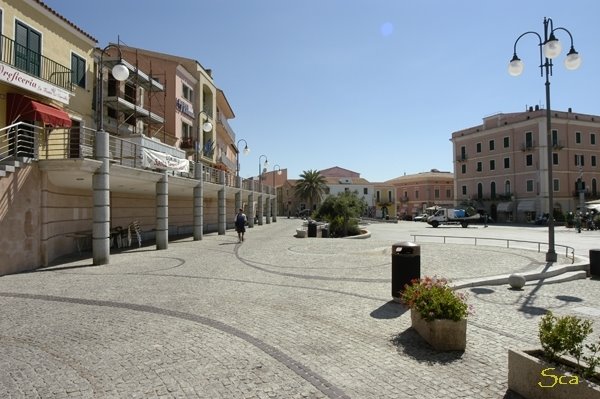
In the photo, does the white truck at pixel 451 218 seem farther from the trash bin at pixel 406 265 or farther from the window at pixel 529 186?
the trash bin at pixel 406 265

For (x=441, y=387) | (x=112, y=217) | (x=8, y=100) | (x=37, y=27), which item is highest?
(x=37, y=27)

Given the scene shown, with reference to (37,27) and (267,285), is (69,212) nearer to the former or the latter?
(37,27)

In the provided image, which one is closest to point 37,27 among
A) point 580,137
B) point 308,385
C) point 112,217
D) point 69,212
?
point 69,212

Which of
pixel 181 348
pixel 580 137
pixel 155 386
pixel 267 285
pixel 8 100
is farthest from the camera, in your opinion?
pixel 580 137

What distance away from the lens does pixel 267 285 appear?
10047 millimetres

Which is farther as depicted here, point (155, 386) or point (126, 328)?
point (126, 328)

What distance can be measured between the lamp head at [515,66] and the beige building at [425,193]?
211ft

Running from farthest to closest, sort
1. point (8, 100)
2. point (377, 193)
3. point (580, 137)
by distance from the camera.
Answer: point (377, 193), point (580, 137), point (8, 100)

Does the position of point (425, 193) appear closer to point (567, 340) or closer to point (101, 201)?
point (101, 201)

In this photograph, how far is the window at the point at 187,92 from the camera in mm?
31044

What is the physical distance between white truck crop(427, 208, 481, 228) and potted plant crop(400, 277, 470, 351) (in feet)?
136

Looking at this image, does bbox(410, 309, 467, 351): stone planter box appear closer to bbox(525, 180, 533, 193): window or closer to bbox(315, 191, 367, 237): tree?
bbox(315, 191, 367, 237): tree

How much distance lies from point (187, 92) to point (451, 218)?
32842mm

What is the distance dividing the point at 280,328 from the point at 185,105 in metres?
27.5
